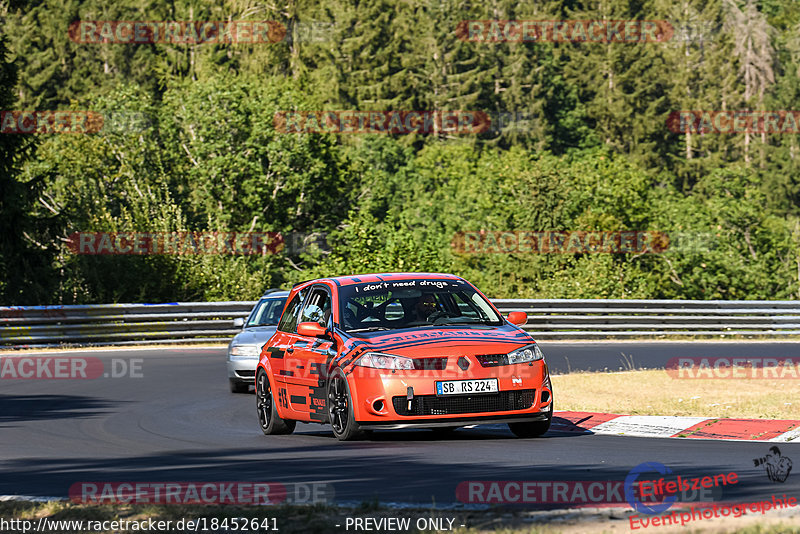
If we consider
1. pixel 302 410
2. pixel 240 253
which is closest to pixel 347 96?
pixel 240 253

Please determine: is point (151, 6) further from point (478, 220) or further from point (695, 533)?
point (695, 533)

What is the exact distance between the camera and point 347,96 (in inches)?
3241

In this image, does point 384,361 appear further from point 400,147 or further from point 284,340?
point 400,147

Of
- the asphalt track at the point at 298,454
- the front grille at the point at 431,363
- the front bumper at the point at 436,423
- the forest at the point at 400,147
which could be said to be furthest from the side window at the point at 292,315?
the forest at the point at 400,147

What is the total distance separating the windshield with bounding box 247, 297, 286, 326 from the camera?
20906 mm

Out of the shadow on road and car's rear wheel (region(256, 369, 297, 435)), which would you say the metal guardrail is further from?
car's rear wheel (region(256, 369, 297, 435))

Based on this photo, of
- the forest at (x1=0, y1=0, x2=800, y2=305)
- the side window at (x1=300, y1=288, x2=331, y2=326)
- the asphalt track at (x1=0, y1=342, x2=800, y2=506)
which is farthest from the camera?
the forest at (x1=0, y1=0, x2=800, y2=305)

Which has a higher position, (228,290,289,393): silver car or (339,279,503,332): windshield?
(339,279,503,332): windshield

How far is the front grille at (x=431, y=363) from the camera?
1161 cm

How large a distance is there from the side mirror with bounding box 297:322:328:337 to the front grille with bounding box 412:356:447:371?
1.17m

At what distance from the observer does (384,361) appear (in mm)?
11688

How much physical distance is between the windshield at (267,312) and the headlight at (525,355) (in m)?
9.29

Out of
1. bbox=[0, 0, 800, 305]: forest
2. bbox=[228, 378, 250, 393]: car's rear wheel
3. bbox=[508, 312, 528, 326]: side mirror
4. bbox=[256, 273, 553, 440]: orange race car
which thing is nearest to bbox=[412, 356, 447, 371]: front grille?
bbox=[256, 273, 553, 440]: orange race car

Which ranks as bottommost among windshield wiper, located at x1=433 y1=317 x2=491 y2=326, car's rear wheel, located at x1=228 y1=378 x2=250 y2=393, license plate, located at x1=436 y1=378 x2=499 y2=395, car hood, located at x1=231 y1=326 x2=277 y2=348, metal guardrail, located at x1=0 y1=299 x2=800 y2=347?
metal guardrail, located at x1=0 y1=299 x2=800 y2=347
